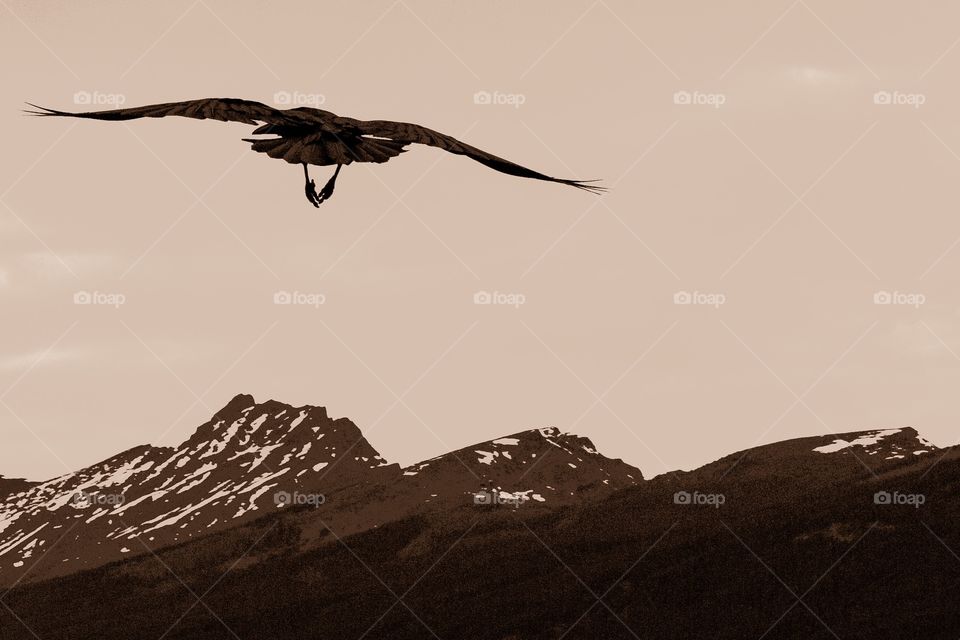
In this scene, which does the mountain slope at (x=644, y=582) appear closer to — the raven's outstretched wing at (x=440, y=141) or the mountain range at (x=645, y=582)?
the mountain range at (x=645, y=582)

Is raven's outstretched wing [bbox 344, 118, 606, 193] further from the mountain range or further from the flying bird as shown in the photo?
the mountain range

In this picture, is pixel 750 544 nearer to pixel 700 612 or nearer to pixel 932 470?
pixel 700 612

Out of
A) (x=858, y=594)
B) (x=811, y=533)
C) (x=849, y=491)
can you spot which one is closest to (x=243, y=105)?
(x=858, y=594)

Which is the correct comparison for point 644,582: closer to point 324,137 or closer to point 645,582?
point 645,582

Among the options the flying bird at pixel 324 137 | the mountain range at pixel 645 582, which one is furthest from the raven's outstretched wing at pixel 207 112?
the mountain range at pixel 645 582

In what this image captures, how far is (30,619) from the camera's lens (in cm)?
18650

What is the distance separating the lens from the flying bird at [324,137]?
67.6 feet

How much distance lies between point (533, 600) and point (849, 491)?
49.0 meters

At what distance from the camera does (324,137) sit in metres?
21.5

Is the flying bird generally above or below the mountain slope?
below

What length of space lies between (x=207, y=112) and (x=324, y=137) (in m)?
2.06

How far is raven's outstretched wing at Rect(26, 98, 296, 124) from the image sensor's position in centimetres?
1979

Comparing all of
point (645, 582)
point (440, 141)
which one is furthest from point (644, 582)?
A: point (440, 141)

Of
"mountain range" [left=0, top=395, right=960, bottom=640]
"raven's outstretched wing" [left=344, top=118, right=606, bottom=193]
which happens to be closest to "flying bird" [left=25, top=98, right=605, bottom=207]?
"raven's outstretched wing" [left=344, top=118, right=606, bottom=193]
